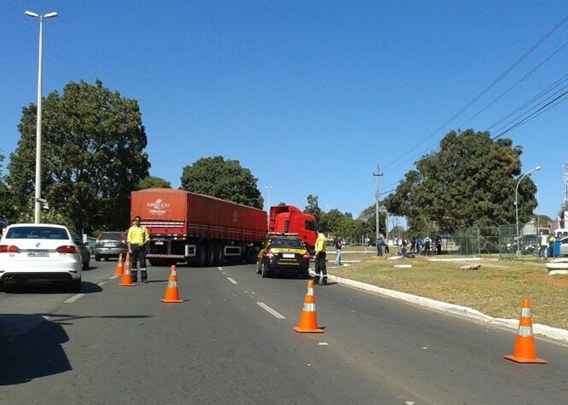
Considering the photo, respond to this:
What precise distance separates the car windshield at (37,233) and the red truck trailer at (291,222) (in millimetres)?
26906

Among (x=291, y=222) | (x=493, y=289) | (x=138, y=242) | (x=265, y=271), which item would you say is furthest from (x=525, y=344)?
(x=291, y=222)

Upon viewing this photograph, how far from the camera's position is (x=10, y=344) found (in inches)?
373

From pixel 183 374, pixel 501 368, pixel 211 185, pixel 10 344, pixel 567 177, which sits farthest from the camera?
pixel 211 185

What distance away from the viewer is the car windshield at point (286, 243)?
2658cm

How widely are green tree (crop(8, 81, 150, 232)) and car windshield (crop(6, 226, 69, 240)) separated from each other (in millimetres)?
42470

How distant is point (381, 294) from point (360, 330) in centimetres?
871

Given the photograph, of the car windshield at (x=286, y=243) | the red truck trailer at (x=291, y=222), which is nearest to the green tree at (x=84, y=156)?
the red truck trailer at (x=291, y=222)

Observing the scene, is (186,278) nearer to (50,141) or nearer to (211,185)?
(50,141)

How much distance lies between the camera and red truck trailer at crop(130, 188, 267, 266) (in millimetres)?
31734

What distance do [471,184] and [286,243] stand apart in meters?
38.8

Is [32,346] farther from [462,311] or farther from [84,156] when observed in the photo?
[84,156]

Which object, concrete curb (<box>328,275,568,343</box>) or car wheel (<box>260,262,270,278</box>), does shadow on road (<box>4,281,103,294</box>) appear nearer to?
car wheel (<box>260,262,270,278</box>)

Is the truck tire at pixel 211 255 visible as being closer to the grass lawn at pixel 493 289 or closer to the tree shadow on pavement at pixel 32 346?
the grass lawn at pixel 493 289

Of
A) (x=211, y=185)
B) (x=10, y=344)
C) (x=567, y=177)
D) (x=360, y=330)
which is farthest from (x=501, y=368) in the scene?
(x=211, y=185)
